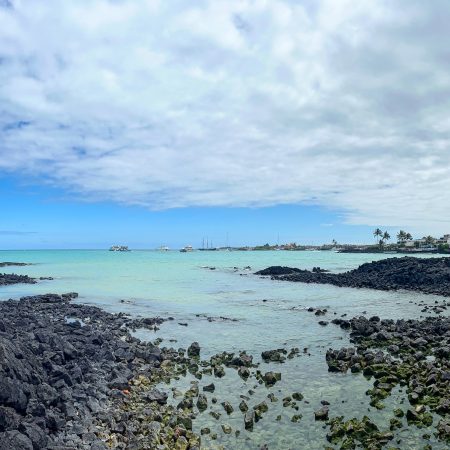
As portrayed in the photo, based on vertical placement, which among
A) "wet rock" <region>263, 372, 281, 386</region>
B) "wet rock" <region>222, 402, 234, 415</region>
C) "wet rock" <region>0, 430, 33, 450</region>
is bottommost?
"wet rock" <region>222, 402, 234, 415</region>

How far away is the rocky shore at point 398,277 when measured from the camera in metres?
51.5

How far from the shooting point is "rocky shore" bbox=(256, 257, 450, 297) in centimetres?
5147

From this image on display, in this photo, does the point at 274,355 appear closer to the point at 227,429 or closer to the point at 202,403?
the point at 202,403

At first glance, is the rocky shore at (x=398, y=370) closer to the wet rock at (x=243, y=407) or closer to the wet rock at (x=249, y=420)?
the wet rock at (x=249, y=420)

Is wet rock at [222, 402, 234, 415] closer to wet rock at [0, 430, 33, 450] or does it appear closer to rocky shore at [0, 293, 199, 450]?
rocky shore at [0, 293, 199, 450]

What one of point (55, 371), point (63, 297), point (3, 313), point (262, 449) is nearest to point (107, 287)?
point (63, 297)

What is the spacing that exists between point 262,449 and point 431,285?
46476mm

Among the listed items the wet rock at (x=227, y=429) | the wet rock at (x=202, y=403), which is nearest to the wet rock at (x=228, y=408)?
the wet rock at (x=202, y=403)

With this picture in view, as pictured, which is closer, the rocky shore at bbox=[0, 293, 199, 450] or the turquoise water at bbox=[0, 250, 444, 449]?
the rocky shore at bbox=[0, 293, 199, 450]

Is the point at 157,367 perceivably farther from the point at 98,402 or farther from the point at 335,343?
the point at 335,343

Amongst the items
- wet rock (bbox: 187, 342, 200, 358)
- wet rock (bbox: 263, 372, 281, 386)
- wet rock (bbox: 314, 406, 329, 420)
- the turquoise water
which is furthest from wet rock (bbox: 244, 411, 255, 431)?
wet rock (bbox: 187, 342, 200, 358)

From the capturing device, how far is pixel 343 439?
1191 centimetres

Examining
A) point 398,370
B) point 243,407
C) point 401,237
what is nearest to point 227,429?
point 243,407

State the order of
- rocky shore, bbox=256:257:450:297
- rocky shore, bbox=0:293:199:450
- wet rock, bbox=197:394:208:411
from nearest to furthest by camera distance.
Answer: rocky shore, bbox=0:293:199:450, wet rock, bbox=197:394:208:411, rocky shore, bbox=256:257:450:297
